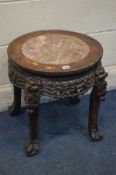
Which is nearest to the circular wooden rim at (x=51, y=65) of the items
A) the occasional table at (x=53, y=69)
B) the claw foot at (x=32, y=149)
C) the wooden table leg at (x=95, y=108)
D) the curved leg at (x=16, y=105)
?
the occasional table at (x=53, y=69)

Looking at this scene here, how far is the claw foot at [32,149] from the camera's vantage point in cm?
157

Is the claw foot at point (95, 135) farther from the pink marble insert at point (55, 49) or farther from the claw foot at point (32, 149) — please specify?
the pink marble insert at point (55, 49)

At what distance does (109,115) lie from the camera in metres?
1.86

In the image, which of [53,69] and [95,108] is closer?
[53,69]

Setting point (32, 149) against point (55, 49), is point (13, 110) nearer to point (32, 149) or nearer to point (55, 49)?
point (32, 149)

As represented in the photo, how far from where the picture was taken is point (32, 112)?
4.76ft

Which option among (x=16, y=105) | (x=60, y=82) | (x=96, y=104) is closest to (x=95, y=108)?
(x=96, y=104)

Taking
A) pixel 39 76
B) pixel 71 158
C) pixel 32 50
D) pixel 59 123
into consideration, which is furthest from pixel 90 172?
pixel 32 50

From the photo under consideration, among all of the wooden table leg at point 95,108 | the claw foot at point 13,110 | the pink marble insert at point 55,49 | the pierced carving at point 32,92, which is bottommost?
the claw foot at point 13,110

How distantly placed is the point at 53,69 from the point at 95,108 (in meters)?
0.36

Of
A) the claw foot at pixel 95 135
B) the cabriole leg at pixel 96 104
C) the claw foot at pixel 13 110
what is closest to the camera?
the cabriole leg at pixel 96 104

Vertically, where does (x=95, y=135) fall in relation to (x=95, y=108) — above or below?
below

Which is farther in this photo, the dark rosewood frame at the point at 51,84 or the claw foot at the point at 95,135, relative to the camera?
the claw foot at the point at 95,135

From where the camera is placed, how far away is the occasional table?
1.37 m
